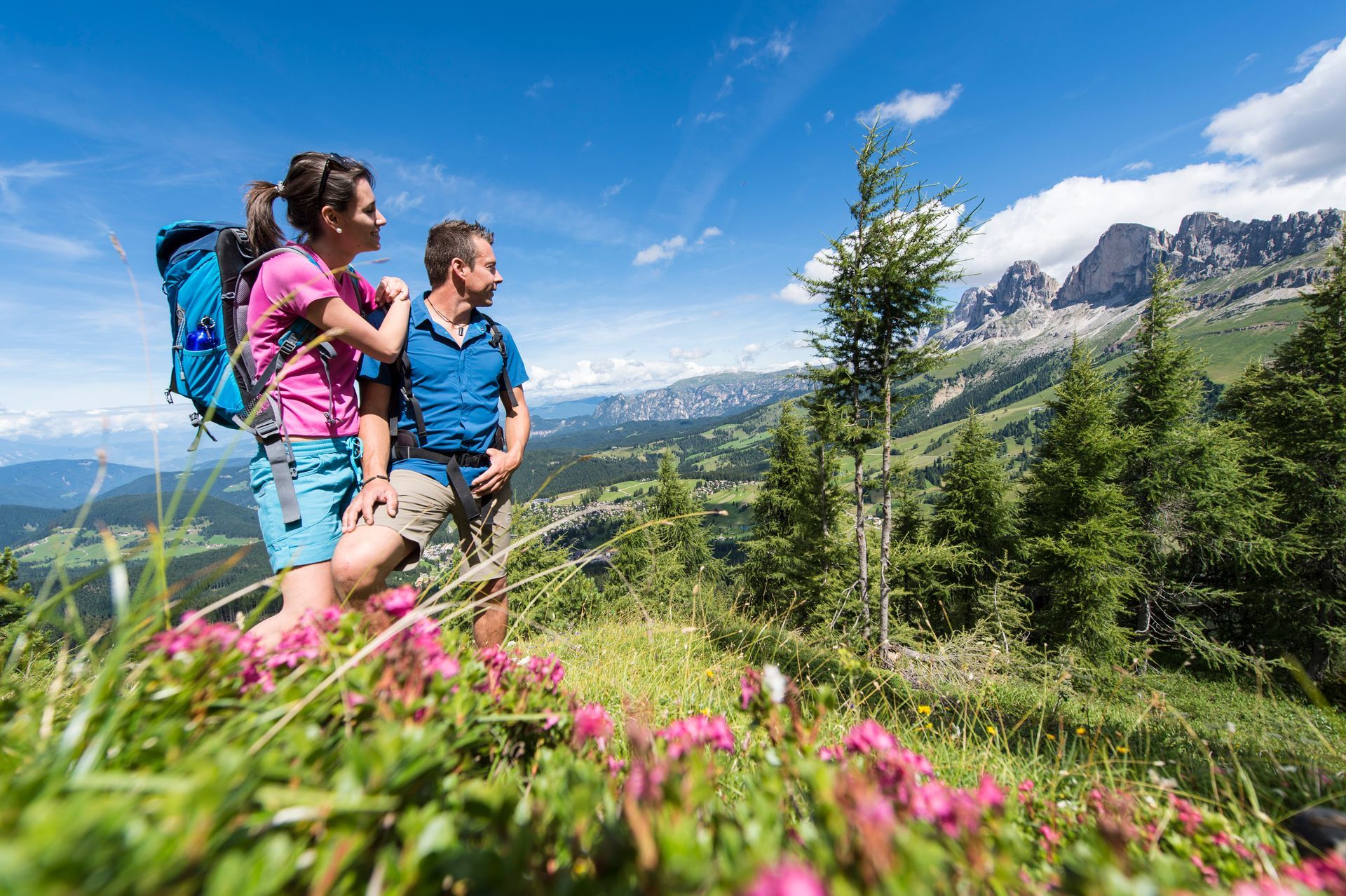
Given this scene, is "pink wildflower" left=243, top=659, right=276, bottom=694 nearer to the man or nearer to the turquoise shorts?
the man

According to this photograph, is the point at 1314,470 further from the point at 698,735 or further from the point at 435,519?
the point at 435,519

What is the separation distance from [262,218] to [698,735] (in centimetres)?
319

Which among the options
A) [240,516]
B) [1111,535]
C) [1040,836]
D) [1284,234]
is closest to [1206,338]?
[1284,234]

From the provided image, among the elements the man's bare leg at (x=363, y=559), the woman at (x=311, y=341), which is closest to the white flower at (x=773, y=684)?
the man's bare leg at (x=363, y=559)

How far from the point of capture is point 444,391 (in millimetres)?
3021

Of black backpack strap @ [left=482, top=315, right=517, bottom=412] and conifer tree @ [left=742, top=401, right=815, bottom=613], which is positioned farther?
conifer tree @ [left=742, top=401, right=815, bottom=613]

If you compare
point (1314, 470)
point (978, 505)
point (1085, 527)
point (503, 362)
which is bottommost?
point (978, 505)

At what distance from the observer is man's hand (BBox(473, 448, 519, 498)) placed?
301 cm

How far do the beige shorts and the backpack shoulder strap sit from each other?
0.66m

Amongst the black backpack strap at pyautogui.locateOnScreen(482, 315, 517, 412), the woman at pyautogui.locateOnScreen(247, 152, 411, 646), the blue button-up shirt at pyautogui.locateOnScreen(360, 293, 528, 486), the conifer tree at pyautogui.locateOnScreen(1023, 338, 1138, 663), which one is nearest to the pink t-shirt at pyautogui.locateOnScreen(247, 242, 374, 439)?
the woman at pyautogui.locateOnScreen(247, 152, 411, 646)

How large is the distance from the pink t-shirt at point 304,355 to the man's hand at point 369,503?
39 centimetres

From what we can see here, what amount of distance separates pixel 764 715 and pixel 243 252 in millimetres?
3207

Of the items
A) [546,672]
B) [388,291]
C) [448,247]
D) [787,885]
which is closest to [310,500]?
[388,291]

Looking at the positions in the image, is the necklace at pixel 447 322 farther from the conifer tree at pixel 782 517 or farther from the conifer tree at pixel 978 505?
the conifer tree at pixel 978 505
